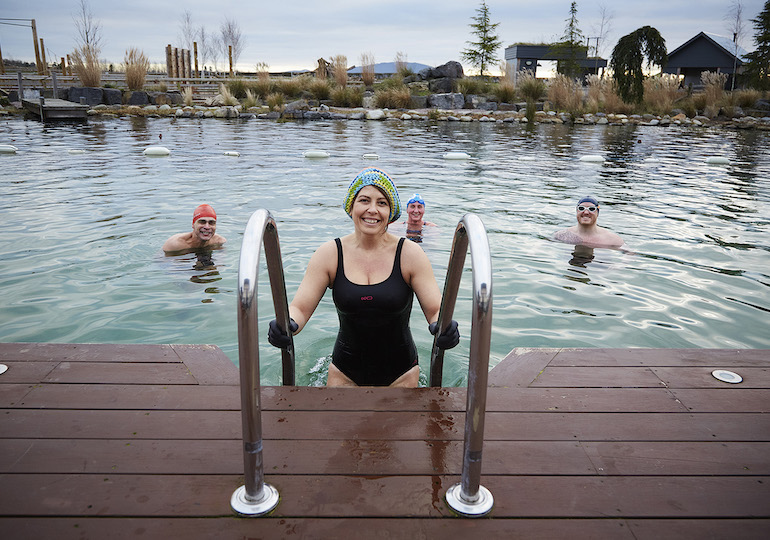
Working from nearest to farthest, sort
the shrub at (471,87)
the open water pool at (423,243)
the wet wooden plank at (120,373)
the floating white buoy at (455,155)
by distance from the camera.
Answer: the wet wooden plank at (120,373) → the open water pool at (423,243) → the floating white buoy at (455,155) → the shrub at (471,87)

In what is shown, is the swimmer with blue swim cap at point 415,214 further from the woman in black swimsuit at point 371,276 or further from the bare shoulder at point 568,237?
the woman in black swimsuit at point 371,276

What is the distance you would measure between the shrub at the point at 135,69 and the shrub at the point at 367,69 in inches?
483

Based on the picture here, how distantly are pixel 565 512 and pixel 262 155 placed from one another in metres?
13.5

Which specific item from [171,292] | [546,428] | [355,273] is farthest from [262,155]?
[546,428]

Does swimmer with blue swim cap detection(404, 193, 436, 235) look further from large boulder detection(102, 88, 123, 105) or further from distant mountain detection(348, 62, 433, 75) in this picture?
distant mountain detection(348, 62, 433, 75)

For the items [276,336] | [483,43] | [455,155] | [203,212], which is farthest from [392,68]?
[276,336]

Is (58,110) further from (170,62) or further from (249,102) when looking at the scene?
(170,62)

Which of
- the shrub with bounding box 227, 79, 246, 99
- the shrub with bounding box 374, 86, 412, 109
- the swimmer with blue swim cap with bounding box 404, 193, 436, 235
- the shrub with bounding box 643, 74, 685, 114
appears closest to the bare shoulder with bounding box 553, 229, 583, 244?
the swimmer with blue swim cap with bounding box 404, 193, 436, 235

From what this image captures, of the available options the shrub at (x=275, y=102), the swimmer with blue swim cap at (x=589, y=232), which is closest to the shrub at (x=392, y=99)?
the shrub at (x=275, y=102)

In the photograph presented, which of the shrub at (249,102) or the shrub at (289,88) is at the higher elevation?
the shrub at (289,88)

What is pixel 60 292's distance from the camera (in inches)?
212

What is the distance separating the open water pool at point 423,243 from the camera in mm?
4797

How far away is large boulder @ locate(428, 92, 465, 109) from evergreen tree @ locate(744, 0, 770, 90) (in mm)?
16914

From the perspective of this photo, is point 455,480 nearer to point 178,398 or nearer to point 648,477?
point 648,477
